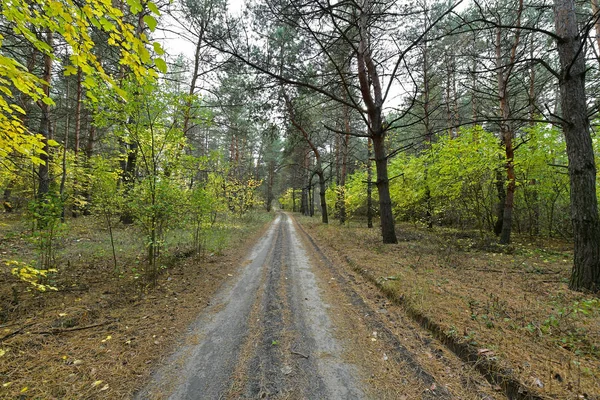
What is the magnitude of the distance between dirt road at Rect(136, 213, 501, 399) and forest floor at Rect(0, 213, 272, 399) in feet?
1.24

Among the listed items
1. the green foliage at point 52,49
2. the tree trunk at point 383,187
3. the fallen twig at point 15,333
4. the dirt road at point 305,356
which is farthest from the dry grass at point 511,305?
the fallen twig at point 15,333

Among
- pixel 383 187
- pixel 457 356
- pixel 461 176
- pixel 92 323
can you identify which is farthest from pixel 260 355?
pixel 461 176

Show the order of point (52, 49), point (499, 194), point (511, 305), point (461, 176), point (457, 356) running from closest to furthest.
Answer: point (52, 49) < point (457, 356) < point (511, 305) < point (461, 176) < point (499, 194)

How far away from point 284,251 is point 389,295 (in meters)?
4.70

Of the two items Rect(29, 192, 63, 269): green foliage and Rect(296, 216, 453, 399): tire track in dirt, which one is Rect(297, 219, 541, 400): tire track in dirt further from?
Rect(29, 192, 63, 269): green foliage

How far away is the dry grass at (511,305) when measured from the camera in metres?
2.12

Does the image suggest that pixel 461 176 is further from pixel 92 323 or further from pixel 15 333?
pixel 15 333

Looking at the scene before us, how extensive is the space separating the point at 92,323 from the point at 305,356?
9.81ft

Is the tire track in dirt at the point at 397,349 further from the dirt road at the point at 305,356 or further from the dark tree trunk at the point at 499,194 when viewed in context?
the dark tree trunk at the point at 499,194

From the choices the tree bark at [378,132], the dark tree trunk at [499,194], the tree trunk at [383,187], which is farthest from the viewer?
the dark tree trunk at [499,194]

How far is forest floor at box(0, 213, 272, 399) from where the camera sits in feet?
7.18

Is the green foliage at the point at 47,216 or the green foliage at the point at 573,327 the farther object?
the green foliage at the point at 47,216

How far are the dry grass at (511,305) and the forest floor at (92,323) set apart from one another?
3544 millimetres

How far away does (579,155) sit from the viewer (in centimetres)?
383
